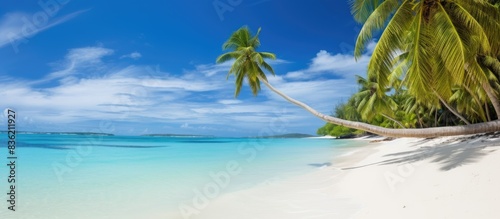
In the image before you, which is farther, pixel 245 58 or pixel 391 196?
pixel 245 58

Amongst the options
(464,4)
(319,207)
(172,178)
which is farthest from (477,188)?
(172,178)

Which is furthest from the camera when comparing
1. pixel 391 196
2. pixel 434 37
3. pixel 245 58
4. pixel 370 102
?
pixel 370 102

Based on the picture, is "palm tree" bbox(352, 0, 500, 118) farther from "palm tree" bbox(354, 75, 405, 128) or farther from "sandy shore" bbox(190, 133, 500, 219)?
"palm tree" bbox(354, 75, 405, 128)

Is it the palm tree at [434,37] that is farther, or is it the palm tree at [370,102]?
the palm tree at [370,102]

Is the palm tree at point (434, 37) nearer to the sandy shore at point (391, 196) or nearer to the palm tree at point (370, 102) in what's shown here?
the sandy shore at point (391, 196)

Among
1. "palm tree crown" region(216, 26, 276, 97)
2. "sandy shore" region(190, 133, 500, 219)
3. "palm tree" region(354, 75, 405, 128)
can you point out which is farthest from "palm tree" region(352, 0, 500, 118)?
"palm tree" region(354, 75, 405, 128)

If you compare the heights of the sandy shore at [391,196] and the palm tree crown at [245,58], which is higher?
the palm tree crown at [245,58]

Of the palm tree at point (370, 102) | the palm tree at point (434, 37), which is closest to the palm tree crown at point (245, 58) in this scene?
the palm tree at point (434, 37)

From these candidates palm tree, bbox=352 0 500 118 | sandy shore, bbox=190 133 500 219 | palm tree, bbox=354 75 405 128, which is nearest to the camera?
sandy shore, bbox=190 133 500 219

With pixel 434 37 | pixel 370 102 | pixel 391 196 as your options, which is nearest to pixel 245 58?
pixel 434 37

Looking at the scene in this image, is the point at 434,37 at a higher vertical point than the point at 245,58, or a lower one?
lower

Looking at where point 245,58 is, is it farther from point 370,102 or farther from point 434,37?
point 370,102

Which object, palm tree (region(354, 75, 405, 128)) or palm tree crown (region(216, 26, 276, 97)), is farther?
palm tree (region(354, 75, 405, 128))

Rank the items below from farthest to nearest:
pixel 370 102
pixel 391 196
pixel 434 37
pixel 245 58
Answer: pixel 370 102, pixel 245 58, pixel 434 37, pixel 391 196
